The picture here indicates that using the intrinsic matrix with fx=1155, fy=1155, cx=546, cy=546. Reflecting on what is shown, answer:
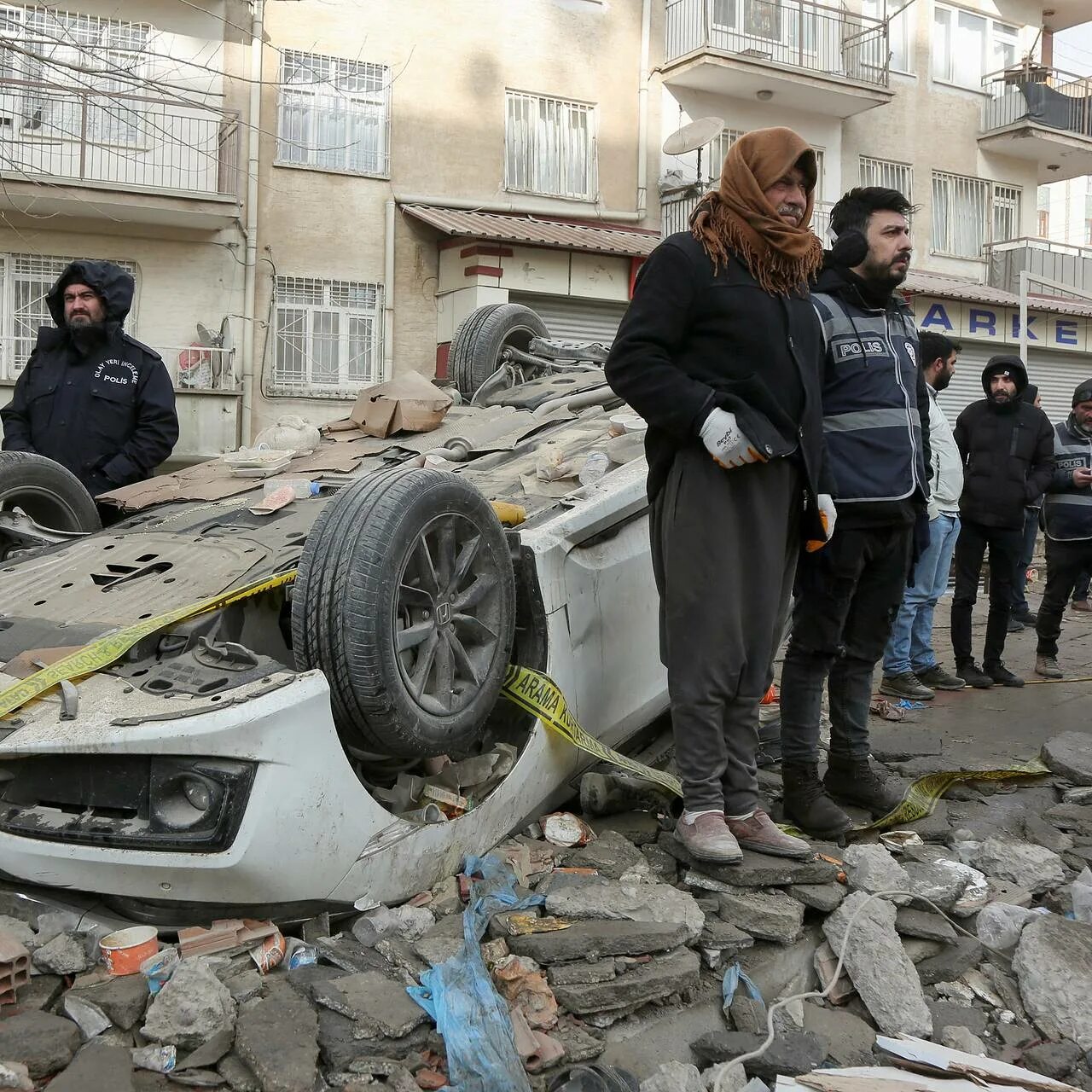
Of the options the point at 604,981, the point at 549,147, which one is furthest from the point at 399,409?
the point at 549,147

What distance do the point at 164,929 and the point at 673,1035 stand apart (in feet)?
3.91

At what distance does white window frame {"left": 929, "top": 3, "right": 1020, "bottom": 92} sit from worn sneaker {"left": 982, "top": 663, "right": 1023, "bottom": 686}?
18914mm

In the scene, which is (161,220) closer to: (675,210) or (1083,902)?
(675,210)

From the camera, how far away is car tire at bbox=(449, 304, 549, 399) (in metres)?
5.95

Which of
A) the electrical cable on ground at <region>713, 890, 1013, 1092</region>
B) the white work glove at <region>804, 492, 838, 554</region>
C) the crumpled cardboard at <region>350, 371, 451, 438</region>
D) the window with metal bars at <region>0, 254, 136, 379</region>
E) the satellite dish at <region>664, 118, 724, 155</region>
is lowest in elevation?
the electrical cable on ground at <region>713, 890, 1013, 1092</region>

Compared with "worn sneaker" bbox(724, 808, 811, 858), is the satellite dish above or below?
above

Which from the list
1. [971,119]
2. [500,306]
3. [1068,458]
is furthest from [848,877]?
[971,119]

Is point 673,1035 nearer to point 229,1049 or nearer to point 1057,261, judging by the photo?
point 229,1049

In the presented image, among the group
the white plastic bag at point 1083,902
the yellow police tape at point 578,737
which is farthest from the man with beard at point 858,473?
the white plastic bag at point 1083,902

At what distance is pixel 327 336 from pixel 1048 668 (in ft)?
39.1

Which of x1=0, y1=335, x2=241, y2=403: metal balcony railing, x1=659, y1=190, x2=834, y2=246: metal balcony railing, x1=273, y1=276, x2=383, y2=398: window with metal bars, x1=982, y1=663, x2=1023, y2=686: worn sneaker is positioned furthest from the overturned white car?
x1=659, y1=190, x2=834, y2=246: metal balcony railing

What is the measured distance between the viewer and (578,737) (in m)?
3.39

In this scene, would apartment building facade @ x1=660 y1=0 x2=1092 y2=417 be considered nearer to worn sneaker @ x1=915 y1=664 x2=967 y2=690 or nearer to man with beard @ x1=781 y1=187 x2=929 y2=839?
worn sneaker @ x1=915 y1=664 x2=967 y2=690

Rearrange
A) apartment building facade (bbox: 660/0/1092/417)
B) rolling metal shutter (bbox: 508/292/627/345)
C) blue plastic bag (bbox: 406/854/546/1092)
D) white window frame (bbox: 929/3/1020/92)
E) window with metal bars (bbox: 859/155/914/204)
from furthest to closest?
white window frame (bbox: 929/3/1020/92) → window with metal bars (bbox: 859/155/914/204) → apartment building facade (bbox: 660/0/1092/417) → rolling metal shutter (bbox: 508/292/627/345) → blue plastic bag (bbox: 406/854/546/1092)
